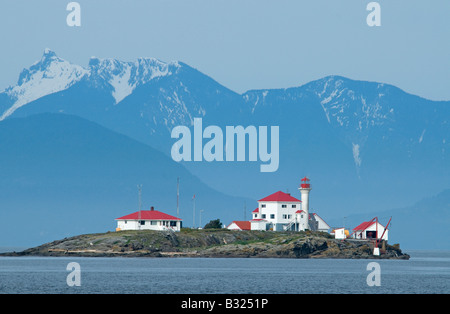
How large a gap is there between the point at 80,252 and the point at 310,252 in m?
37.6

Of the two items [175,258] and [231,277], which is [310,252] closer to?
[175,258]

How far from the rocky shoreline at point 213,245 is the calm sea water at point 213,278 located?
9569 mm

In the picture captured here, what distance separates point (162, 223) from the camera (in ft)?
559

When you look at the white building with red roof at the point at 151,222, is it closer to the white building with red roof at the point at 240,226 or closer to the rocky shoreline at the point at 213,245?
the rocky shoreline at the point at 213,245

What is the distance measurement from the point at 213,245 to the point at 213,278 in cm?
5277

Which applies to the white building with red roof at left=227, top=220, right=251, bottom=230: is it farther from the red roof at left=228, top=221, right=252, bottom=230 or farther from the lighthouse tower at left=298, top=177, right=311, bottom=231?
the lighthouse tower at left=298, top=177, right=311, bottom=231

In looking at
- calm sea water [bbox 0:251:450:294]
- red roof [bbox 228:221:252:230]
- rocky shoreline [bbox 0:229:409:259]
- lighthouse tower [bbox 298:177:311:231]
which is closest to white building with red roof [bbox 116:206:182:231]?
rocky shoreline [bbox 0:229:409:259]

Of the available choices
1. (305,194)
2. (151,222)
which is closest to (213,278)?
(151,222)

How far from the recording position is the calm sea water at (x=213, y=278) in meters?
94.6

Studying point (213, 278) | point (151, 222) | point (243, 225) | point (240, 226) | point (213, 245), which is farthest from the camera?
point (243, 225)

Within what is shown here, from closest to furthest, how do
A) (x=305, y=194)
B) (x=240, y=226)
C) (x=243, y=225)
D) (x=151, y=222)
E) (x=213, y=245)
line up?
1. (x=213, y=245)
2. (x=151, y=222)
3. (x=305, y=194)
4. (x=240, y=226)
5. (x=243, y=225)

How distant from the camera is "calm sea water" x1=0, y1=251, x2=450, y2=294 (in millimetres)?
94625

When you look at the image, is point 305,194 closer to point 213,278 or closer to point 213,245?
point 213,245

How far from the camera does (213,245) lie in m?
162
